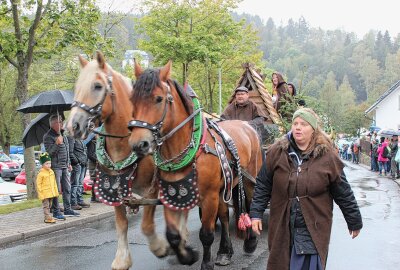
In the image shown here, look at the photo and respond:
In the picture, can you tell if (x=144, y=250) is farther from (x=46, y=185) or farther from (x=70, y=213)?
(x=70, y=213)

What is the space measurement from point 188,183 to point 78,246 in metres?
3.20

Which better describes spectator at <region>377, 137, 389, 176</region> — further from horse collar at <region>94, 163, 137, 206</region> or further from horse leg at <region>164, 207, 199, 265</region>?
horse collar at <region>94, 163, 137, 206</region>

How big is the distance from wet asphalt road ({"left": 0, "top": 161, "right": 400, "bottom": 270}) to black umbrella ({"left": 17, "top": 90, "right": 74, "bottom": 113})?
2.39m

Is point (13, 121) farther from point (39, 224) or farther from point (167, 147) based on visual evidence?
point (167, 147)

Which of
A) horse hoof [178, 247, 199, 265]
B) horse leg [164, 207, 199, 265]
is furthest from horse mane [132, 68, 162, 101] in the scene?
horse hoof [178, 247, 199, 265]

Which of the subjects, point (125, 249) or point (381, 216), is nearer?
point (125, 249)

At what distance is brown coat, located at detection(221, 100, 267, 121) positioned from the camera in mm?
8172

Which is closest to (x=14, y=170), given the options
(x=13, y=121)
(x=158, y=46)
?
(x=13, y=121)

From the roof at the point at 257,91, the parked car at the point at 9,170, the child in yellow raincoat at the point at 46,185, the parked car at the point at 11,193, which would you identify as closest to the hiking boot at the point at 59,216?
the child in yellow raincoat at the point at 46,185

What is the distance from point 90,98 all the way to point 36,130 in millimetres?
5539

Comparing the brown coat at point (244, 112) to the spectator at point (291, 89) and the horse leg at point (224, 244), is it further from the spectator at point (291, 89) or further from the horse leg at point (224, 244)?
the horse leg at point (224, 244)

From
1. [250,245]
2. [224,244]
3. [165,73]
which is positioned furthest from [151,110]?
[250,245]

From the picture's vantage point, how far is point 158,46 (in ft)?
72.4

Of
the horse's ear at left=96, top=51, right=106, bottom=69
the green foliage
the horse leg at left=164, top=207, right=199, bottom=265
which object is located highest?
the green foliage
